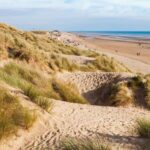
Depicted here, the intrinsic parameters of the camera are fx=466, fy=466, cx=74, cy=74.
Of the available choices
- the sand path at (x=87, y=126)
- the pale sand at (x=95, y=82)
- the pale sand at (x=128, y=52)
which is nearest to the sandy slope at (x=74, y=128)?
the sand path at (x=87, y=126)

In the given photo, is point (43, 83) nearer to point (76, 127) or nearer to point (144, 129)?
point (76, 127)

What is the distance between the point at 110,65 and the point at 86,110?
1263cm

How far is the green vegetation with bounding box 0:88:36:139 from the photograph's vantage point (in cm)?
941

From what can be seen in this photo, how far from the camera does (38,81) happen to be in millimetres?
17031

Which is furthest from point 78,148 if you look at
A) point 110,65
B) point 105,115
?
point 110,65

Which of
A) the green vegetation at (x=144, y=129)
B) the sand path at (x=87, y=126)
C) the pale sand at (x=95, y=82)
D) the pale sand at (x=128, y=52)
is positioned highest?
the green vegetation at (x=144, y=129)

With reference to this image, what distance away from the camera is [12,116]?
10.0m

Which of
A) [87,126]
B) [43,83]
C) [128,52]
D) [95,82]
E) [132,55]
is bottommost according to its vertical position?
[128,52]

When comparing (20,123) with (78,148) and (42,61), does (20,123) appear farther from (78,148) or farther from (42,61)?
(42,61)

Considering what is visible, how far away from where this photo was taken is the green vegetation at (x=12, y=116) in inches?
371

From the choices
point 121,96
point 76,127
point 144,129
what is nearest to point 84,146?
point 144,129

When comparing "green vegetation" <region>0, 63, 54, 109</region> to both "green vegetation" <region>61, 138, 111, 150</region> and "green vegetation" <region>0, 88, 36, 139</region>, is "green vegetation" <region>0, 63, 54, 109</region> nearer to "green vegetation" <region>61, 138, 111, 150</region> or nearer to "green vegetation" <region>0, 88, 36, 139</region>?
"green vegetation" <region>0, 88, 36, 139</region>

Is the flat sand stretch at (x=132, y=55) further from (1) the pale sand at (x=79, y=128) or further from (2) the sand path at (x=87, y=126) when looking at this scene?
(1) the pale sand at (x=79, y=128)

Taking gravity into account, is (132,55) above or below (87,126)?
below
